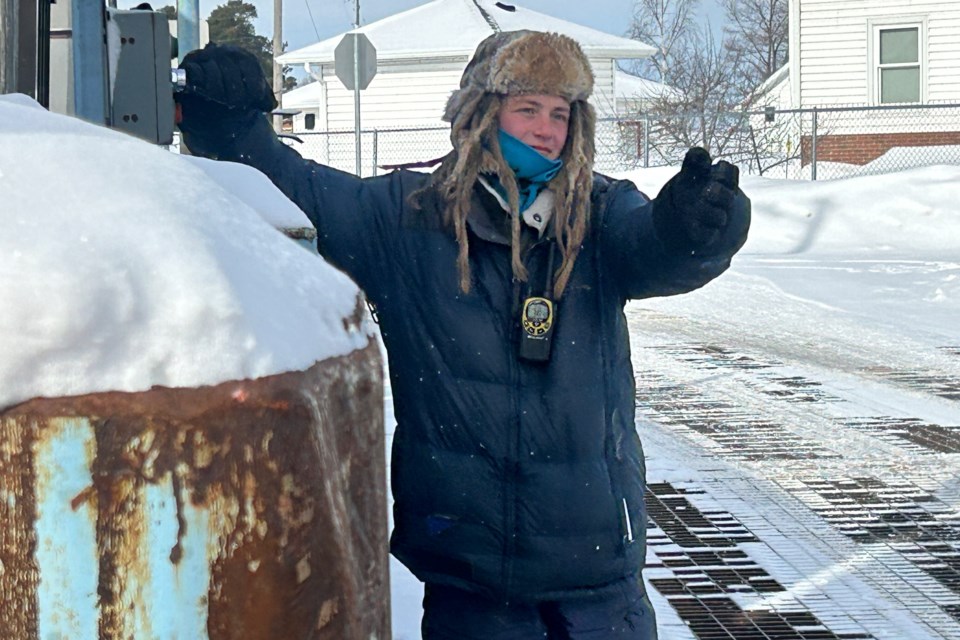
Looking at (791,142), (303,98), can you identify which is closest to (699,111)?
(791,142)

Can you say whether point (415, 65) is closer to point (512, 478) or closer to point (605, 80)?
point (605, 80)

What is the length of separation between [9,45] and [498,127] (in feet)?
3.94

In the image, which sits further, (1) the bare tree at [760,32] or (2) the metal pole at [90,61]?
(1) the bare tree at [760,32]

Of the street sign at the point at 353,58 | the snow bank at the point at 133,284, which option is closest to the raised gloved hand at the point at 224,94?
the snow bank at the point at 133,284

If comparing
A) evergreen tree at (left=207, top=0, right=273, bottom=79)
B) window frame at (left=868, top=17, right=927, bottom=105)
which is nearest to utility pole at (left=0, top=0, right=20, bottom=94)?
A: window frame at (left=868, top=17, right=927, bottom=105)

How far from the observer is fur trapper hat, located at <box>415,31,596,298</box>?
2.55 metres

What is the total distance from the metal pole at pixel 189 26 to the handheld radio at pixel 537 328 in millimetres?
7125

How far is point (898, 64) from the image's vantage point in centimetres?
2292

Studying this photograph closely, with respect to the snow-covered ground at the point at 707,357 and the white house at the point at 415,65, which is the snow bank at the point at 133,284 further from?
the white house at the point at 415,65

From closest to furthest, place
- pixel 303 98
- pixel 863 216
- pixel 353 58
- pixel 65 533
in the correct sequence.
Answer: pixel 65 533 → pixel 353 58 → pixel 863 216 → pixel 303 98

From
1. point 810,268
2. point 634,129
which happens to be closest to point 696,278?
point 810,268

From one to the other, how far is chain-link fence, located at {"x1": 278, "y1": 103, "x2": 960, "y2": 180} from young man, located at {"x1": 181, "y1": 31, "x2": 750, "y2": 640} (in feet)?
60.4

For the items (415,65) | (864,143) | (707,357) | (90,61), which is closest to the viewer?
(90,61)

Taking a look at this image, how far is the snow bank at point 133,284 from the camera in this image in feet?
3.73
